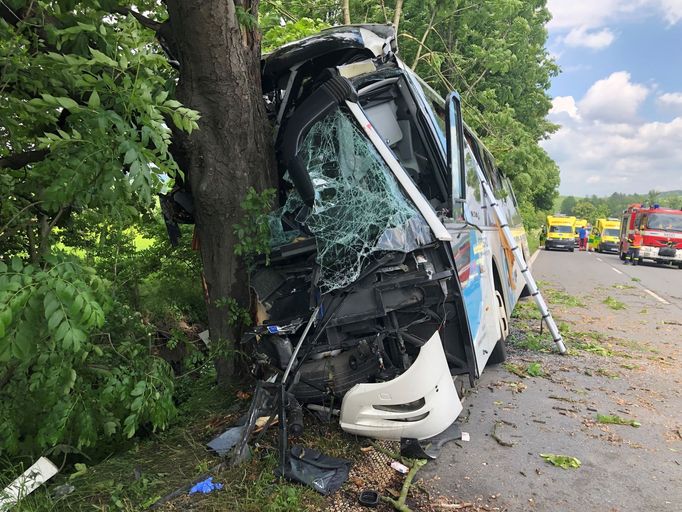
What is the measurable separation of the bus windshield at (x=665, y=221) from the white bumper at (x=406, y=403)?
21383 millimetres

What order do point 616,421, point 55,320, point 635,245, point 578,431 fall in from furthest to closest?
1. point 635,245
2. point 616,421
3. point 578,431
4. point 55,320

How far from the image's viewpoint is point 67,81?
2.65 m

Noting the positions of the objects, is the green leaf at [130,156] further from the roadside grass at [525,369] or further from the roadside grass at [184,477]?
the roadside grass at [525,369]

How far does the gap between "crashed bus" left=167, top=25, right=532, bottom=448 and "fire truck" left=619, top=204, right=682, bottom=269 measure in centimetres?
1956

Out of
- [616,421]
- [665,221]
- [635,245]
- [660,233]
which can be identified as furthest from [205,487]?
[665,221]

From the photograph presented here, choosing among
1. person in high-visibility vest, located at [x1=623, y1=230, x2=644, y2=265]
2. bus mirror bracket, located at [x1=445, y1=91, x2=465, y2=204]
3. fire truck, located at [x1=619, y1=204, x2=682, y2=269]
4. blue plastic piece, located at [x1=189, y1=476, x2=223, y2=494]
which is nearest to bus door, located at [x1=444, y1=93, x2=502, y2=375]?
bus mirror bracket, located at [x1=445, y1=91, x2=465, y2=204]

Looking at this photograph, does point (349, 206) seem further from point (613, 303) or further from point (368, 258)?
point (613, 303)

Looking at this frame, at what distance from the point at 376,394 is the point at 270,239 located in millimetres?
1391

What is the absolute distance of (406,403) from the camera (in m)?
3.00

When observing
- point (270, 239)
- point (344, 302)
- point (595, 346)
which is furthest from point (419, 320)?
point (595, 346)

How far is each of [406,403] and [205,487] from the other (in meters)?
1.26

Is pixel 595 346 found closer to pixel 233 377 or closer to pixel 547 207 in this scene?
pixel 233 377

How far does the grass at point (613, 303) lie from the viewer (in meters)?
9.27

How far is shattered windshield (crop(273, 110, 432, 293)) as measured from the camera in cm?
312
